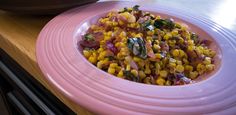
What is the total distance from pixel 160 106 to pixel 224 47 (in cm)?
29

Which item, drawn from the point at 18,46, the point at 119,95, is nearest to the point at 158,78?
the point at 119,95

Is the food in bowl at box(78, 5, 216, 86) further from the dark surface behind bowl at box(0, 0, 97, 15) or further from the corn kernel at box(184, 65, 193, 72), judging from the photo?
the dark surface behind bowl at box(0, 0, 97, 15)

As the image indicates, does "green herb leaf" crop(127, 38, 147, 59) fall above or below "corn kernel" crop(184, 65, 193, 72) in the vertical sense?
above

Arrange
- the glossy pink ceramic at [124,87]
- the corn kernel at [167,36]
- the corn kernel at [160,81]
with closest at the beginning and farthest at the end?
1. the glossy pink ceramic at [124,87]
2. the corn kernel at [160,81]
3. the corn kernel at [167,36]

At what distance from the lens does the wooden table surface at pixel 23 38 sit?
2.11 ft

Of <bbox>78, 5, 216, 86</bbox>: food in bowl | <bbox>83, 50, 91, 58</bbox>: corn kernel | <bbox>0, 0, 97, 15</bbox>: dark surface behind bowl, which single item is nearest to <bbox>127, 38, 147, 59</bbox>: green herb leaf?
<bbox>78, 5, 216, 86</bbox>: food in bowl

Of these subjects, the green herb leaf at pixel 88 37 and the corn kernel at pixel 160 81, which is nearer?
the corn kernel at pixel 160 81

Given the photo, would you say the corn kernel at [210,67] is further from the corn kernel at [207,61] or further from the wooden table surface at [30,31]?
the wooden table surface at [30,31]

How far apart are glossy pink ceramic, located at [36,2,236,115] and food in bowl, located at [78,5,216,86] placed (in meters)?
0.04

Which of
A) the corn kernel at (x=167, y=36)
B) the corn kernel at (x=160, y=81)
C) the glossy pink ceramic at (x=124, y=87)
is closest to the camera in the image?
the glossy pink ceramic at (x=124, y=87)

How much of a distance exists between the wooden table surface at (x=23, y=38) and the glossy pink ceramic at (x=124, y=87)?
0.21ft

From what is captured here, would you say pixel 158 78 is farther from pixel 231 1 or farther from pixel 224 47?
pixel 231 1

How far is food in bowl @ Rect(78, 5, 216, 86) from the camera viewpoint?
22.5 inches

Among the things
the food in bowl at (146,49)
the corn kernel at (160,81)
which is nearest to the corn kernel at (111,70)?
the food in bowl at (146,49)
